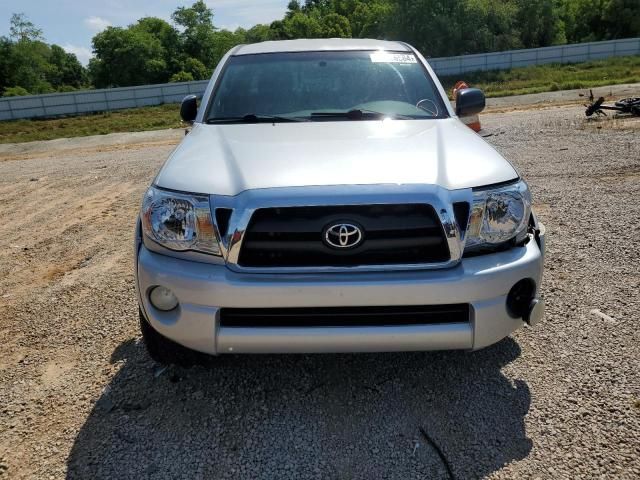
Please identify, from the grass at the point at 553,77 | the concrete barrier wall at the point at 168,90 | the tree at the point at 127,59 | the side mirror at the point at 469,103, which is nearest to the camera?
the side mirror at the point at 469,103

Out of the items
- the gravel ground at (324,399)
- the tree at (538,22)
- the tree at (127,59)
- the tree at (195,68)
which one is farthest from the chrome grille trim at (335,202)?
the tree at (127,59)

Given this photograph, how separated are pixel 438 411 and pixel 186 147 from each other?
1867 millimetres

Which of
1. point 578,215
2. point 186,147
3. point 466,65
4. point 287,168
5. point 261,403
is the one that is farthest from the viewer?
point 466,65

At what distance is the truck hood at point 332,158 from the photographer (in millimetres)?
2289

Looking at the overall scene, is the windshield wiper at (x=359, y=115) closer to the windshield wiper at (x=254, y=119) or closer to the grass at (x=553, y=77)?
the windshield wiper at (x=254, y=119)

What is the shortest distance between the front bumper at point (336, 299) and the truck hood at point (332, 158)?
A: 0.38 m

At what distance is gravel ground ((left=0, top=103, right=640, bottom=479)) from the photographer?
7.19 ft

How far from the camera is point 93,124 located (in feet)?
68.0

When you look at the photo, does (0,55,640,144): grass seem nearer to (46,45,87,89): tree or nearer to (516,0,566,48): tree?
(516,0,566,48): tree

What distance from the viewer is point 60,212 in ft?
21.2

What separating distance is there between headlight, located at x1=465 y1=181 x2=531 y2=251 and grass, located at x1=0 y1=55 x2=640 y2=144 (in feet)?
55.9

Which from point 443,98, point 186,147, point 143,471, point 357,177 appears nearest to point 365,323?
point 357,177

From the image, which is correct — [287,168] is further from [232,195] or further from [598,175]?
[598,175]

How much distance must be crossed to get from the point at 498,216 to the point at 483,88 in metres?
23.4
